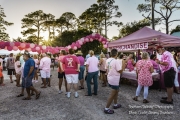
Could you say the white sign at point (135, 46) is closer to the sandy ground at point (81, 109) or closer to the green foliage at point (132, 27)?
the sandy ground at point (81, 109)

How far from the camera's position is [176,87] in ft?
20.4

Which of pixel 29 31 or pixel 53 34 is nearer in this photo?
pixel 29 31

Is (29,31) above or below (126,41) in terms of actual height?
above

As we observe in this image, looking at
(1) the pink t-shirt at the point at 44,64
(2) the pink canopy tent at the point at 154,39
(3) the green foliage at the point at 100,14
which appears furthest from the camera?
(3) the green foliage at the point at 100,14

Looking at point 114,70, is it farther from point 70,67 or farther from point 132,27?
point 132,27

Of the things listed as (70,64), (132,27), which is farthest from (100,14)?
(70,64)

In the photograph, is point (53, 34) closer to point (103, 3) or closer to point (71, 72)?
point (103, 3)

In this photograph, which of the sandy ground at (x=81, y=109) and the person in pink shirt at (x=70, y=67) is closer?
the sandy ground at (x=81, y=109)

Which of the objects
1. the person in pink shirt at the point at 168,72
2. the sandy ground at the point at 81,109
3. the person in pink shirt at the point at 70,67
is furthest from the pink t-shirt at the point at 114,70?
the person in pink shirt at the point at 70,67

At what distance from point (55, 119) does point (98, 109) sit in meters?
1.21

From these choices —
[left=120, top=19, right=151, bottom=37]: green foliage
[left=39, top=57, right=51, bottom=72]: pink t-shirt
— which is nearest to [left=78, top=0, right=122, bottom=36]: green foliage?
[left=120, top=19, right=151, bottom=37]: green foliage

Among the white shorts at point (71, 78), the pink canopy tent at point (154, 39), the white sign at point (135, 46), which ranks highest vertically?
the pink canopy tent at point (154, 39)

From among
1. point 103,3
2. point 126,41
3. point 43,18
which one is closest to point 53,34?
point 43,18

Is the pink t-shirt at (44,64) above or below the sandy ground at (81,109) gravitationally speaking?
above
